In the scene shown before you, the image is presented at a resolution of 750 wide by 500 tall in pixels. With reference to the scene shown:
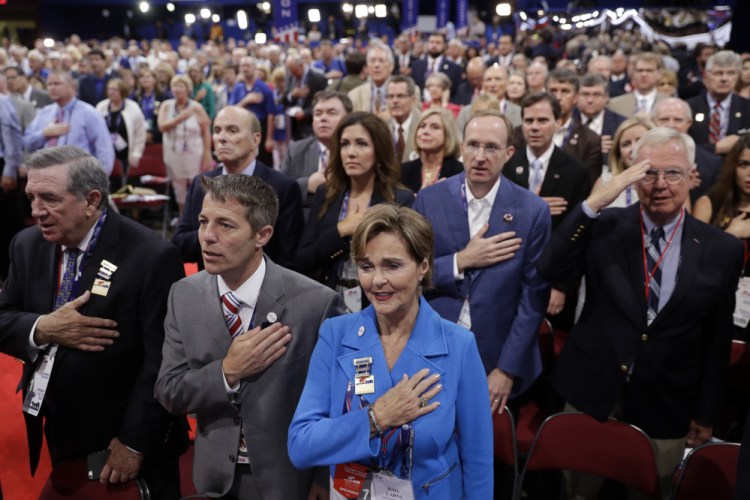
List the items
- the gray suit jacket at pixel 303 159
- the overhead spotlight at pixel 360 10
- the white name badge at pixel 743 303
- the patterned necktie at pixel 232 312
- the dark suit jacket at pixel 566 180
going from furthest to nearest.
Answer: the overhead spotlight at pixel 360 10 < the gray suit jacket at pixel 303 159 < the dark suit jacket at pixel 566 180 < the white name badge at pixel 743 303 < the patterned necktie at pixel 232 312

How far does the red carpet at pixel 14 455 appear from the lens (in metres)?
3.14

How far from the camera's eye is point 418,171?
4145 mm

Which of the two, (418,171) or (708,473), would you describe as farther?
(418,171)

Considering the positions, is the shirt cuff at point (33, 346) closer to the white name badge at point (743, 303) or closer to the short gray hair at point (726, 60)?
the white name badge at point (743, 303)

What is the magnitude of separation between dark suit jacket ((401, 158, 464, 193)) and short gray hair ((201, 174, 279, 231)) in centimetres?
193

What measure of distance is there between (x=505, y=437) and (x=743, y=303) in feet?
4.99

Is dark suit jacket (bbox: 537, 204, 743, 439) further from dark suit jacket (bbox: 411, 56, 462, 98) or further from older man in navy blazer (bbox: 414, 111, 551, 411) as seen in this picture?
dark suit jacket (bbox: 411, 56, 462, 98)

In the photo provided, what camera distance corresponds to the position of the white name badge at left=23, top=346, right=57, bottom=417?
241 centimetres

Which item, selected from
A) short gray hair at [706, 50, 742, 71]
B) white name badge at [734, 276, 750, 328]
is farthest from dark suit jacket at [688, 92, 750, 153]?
white name badge at [734, 276, 750, 328]

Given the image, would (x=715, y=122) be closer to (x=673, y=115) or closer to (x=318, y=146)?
(x=673, y=115)

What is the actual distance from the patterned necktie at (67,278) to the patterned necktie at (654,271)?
2.22 metres

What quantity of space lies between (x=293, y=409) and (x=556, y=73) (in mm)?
4046

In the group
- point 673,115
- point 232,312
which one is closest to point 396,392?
point 232,312

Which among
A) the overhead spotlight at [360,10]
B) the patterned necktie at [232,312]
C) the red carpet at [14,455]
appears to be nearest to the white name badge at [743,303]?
the patterned necktie at [232,312]
